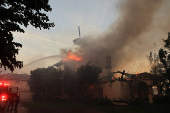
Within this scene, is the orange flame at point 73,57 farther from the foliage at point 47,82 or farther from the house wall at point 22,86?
the house wall at point 22,86

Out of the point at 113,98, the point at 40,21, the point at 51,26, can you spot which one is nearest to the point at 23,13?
the point at 40,21

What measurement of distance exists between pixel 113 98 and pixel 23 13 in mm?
22085

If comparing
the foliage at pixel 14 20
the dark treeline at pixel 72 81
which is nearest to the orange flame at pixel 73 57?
the dark treeline at pixel 72 81

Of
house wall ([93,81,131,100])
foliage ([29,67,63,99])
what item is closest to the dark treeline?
foliage ([29,67,63,99])

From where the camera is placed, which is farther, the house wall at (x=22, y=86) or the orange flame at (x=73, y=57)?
the house wall at (x=22, y=86)

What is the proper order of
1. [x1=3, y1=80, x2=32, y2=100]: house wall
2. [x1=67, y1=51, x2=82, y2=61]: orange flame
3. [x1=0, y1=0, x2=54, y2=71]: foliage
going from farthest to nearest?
[x1=3, y1=80, x2=32, y2=100]: house wall < [x1=67, y1=51, x2=82, y2=61]: orange flame < [x1=0, y1=0, x2=54, y2=71]: foliage

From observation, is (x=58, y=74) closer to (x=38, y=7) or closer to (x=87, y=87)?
(x=87, y=87)

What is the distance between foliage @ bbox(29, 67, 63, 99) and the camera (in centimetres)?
3108

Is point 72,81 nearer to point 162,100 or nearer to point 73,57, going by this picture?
point 162,100

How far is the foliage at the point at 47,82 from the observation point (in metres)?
31.1

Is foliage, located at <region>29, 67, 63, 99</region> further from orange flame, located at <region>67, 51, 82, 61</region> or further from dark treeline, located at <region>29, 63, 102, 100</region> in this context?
orange flame, located at <region>67, 51, 82, 61</region>

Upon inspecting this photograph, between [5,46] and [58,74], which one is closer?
[5,46]

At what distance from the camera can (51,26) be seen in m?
8.19

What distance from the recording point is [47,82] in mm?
31797
